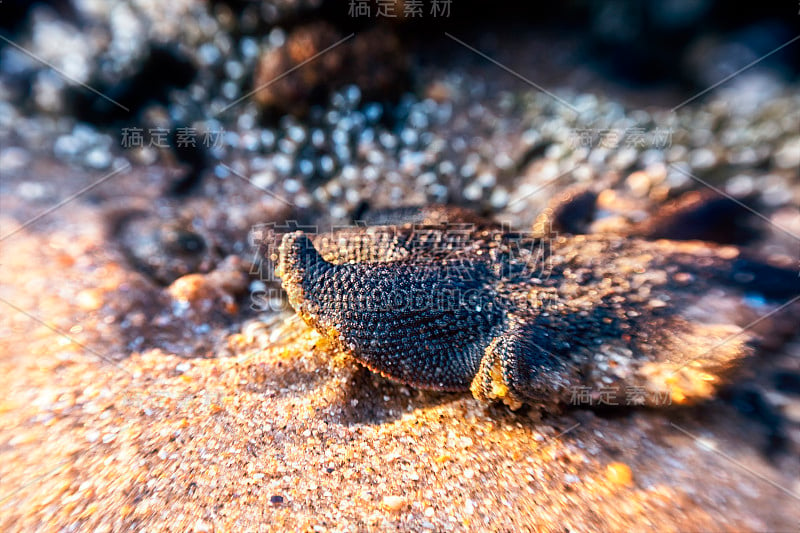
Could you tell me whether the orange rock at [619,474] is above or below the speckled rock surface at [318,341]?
below

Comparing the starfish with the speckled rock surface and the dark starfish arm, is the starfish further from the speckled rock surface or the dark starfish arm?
the speckled rock surface

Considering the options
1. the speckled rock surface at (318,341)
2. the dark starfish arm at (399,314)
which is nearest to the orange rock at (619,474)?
the speckled rock surface at (318,341)

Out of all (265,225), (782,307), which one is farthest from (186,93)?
(782,307)

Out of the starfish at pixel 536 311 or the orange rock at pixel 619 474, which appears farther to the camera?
Answer: the starfish at pixel 536 311

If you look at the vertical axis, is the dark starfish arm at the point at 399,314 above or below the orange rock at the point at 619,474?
above

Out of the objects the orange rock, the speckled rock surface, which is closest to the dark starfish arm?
the speckled rock surface

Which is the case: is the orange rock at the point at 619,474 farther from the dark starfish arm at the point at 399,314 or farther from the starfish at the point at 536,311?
the dark starfish arm at the point at 399,314

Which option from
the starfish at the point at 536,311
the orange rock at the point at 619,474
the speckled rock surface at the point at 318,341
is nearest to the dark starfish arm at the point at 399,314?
the starfish at the point at 536,311

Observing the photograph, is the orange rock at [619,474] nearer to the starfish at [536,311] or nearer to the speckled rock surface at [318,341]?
the speckled rock surface at [318,341]

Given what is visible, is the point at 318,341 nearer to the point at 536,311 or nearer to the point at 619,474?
the point at 536,311

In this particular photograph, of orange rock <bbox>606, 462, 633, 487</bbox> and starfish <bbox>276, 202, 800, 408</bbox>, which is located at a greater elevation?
starfish <bbox>276, 202, 800, 408</bbox>
